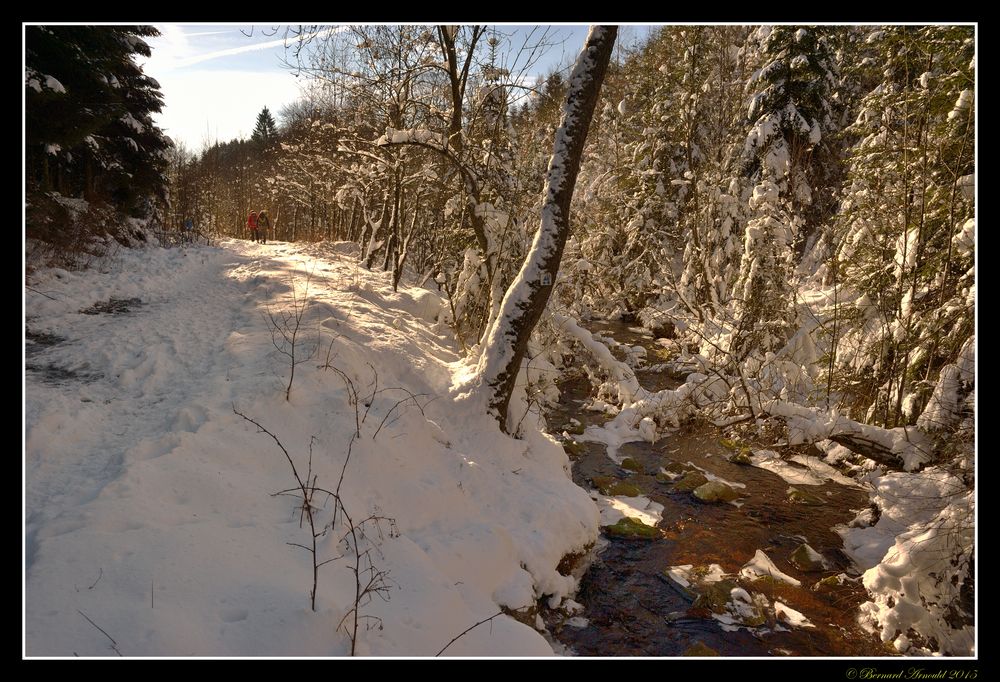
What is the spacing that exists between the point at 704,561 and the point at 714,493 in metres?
1.83

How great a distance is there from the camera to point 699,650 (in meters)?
5.17

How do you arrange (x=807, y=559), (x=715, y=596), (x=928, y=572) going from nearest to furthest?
(x=928, y=572) → (x=715, y=596) → (x=807, y=559)

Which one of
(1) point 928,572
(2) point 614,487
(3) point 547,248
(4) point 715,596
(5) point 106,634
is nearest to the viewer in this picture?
(5) point 106,634

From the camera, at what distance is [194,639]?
9.07ft

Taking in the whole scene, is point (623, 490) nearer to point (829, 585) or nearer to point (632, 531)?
point (632, 531)

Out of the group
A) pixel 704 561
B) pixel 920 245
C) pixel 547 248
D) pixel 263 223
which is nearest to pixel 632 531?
pixel 704 561

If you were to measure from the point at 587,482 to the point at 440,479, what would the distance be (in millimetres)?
3792

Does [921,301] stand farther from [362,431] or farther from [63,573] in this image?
[63,573]

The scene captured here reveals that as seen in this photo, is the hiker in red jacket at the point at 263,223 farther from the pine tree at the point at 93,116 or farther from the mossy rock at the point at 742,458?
the mossy rock at the point at 742,458

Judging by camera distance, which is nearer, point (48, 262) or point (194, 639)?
point (194, 639)

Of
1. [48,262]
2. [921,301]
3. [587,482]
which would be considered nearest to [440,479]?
[587,482]

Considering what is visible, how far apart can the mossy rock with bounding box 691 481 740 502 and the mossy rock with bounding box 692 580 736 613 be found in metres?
2.15
